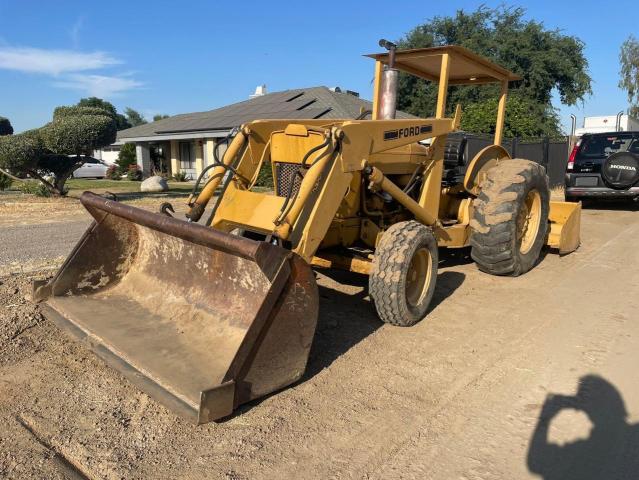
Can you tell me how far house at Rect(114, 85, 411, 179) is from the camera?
2152 cm

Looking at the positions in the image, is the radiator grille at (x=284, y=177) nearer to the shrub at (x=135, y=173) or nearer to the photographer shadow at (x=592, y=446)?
the photographer shadow at (x=592, y=446)

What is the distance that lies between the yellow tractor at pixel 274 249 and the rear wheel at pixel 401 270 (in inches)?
0.4

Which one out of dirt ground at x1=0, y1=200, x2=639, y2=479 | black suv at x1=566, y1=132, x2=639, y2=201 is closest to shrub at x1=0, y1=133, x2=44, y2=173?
dirt ground at x1=0, y1=200, x2=639, y2=479

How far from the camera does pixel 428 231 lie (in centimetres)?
452

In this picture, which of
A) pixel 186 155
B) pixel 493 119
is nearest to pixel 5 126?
pixel 186 155

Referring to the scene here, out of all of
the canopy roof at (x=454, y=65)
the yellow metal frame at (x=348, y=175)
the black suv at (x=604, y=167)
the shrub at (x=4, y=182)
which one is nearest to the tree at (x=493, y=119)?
the black suv at (x=604, y=167)

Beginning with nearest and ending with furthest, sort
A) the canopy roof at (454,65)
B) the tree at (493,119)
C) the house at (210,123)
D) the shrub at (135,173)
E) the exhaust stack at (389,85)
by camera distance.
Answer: the exhaust stack at (389,85)
the canopy roof at (454,65)
the tree at (493,119)
the house at (210,123)
the shrub at (135,173)

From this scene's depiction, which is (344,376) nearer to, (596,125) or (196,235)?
(196,235)

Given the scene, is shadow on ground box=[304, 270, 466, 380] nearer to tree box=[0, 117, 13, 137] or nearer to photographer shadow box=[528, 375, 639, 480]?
photographer shadow box=[528, 375, 639, 480]

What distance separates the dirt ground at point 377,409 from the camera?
2.72 m

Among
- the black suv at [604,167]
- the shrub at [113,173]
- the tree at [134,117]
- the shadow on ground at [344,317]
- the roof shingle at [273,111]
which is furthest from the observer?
the tree at [134,117]

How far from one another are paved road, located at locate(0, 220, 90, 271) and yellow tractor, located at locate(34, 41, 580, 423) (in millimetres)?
2640

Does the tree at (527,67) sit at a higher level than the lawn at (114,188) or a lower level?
higher

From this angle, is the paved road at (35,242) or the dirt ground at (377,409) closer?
the dirt ground at (377,409)
